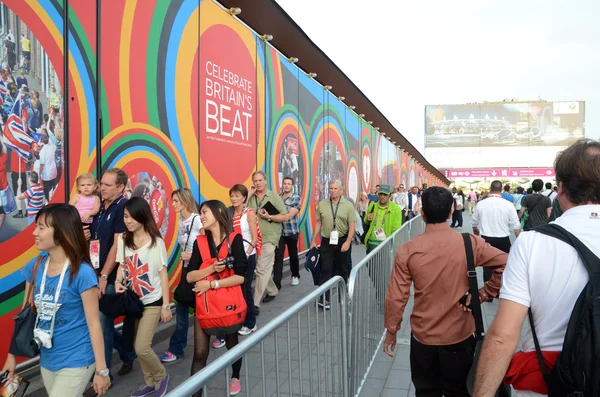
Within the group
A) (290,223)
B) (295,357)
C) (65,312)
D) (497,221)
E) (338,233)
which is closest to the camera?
(295,357)

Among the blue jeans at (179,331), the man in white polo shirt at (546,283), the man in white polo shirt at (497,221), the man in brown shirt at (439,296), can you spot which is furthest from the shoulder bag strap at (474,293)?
the man in white polo shirt at (497,221)

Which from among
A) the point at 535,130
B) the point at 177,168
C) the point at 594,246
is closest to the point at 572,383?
the point at 594,246

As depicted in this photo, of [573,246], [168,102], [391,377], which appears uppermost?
[168,102]

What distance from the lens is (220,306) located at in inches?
134

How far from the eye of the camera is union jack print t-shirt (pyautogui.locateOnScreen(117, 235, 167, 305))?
3.65 m

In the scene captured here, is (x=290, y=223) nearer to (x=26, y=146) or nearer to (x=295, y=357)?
(x=26, y=146)

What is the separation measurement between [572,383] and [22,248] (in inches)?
155

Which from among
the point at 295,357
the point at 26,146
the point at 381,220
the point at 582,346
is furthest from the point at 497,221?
the point at 26,146

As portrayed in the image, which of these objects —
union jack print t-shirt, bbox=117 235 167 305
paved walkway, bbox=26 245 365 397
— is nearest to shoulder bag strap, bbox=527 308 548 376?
paved walkway, bbox=26 245 365 397

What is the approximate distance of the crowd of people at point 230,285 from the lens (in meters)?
1.62

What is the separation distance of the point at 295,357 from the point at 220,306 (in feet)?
3.81

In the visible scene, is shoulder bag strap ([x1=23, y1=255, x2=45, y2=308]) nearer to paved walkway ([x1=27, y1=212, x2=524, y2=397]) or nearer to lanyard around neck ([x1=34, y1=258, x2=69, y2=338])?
lanyard around neck ([x1=34, y1=258, x2=69, y2=338])

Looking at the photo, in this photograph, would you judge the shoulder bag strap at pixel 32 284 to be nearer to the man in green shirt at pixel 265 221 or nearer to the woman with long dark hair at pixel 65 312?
→ the woman with long dark hair at pixel 65 312

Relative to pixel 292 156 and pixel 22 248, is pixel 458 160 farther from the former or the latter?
pixel 22 248
